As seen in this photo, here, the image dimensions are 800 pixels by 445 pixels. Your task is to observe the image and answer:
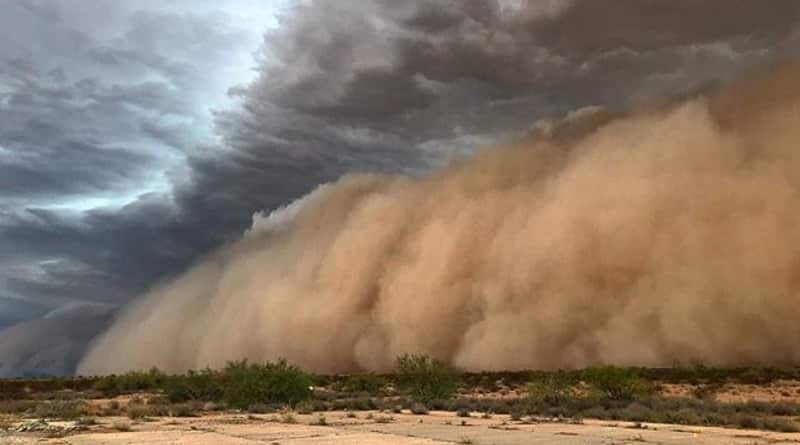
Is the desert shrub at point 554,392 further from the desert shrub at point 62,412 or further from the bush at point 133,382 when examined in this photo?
the bush at point 133,382

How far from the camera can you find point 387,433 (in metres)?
21.5

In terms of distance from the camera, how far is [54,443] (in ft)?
61.4

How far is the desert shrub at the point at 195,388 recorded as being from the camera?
4694 centimetres

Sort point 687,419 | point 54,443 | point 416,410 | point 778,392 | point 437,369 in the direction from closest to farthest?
point 54,443 < point 687,419 < point 416,410 < point 437,369 < point 778,392

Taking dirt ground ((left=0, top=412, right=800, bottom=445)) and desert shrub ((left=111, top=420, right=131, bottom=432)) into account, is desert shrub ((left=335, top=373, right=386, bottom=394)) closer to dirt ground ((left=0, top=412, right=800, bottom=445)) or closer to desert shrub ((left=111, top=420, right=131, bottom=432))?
desert shrub ((left=111, top=420, right=131, bottom=432))

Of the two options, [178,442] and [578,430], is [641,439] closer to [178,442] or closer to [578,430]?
[578,430]

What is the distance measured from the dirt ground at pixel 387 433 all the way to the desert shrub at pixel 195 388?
758 inches

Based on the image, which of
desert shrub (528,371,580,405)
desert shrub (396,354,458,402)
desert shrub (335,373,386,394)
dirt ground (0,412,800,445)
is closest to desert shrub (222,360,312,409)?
desert shrub (396,354,458,402)

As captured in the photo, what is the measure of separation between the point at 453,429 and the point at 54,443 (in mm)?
10786

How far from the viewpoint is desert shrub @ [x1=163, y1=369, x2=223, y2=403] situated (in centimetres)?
4694

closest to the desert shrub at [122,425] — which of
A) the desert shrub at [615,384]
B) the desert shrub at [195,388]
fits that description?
the desert shrub at [195,388]

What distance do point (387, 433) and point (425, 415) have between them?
360 inches

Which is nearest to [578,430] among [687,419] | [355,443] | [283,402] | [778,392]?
[687,419]

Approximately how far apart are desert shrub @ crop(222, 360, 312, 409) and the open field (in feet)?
0.19
